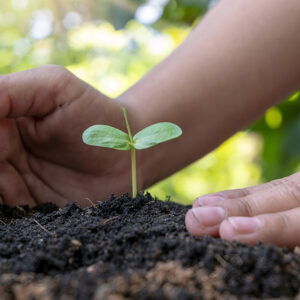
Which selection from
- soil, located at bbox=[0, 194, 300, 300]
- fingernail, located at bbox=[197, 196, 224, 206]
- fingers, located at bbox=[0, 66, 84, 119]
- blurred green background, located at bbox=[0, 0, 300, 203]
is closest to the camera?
soil, located at bbox=[0, 194, 300, 300]

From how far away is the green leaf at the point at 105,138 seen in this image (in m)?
0.75

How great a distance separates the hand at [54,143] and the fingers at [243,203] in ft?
1.73

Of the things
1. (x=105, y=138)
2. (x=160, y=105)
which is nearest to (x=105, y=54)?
(x=160, y=105)

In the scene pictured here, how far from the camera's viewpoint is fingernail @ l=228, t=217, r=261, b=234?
61 centimetres

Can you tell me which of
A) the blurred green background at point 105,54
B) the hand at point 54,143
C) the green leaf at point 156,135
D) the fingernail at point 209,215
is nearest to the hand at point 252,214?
the fingernail at point 209,215

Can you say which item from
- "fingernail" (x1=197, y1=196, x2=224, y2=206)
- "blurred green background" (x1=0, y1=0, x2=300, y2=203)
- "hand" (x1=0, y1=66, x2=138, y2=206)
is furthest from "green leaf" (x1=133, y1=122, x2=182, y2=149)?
"blurred green background" (x1=0, y1=0, x2=300, y2=203)

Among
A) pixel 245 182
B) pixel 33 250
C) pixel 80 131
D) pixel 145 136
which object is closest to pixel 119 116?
pixel 80 131

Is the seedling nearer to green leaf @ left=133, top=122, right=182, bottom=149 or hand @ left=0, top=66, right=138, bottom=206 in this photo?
green leaf @ left=133, top=122, right=182, bottom=149

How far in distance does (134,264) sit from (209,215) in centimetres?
18

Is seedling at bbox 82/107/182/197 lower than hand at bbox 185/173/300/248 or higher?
higher

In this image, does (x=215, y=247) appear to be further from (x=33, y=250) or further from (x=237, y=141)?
(x=237, y=141)

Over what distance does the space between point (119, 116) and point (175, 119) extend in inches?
10.9

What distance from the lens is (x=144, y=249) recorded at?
568mm

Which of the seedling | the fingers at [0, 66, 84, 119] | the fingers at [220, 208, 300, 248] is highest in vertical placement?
the fingers at [0, 66, 84, 119]
